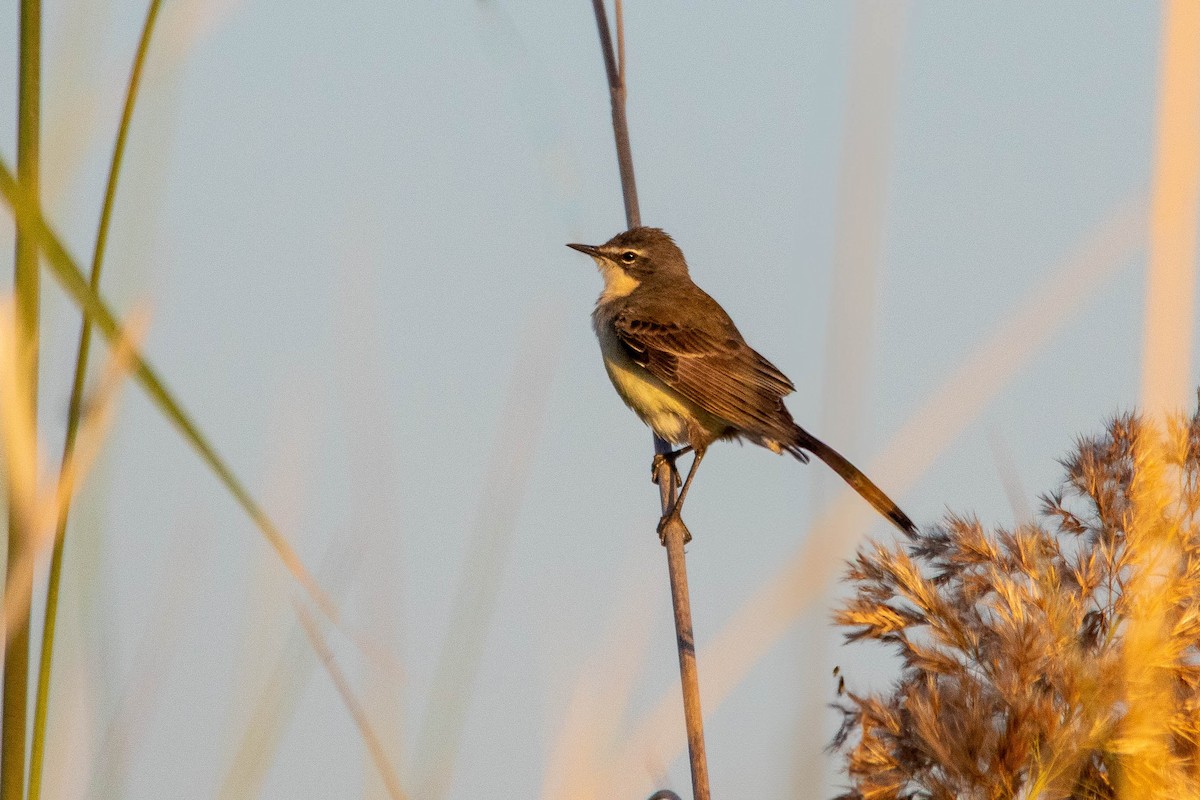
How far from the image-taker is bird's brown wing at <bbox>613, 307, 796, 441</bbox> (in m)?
4.80

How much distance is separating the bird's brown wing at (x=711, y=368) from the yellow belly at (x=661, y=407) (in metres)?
0.07

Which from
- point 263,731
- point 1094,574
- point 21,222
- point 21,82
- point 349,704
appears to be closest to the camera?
point 21,222

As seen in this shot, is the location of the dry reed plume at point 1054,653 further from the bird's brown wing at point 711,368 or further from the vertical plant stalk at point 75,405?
the bird's brown wing at point 711,368

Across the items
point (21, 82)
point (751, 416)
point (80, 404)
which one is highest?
point (751, 416)

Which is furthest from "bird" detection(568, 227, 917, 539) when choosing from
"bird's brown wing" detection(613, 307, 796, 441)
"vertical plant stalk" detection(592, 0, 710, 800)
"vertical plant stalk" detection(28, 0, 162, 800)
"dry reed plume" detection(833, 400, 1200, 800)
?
"vertical plant stalk" detection(28, 0, 162, 800)

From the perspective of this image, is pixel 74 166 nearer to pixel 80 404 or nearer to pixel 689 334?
pixel 80 404

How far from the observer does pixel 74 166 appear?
1597mm

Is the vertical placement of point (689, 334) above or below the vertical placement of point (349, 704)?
above

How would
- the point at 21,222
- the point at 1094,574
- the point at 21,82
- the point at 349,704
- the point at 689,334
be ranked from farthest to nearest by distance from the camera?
1. the point at 689,334
2. the point at 1094,574
3. the point at 349,704
4. the point at 21,82
5. the point at 21,222

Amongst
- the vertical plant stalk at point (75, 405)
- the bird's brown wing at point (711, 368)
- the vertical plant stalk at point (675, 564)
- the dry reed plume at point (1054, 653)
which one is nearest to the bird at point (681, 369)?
the bird's brown wing at point (711, 368)

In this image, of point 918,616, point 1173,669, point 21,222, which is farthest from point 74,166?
point 1173,669

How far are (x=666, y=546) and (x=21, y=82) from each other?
2.26 m

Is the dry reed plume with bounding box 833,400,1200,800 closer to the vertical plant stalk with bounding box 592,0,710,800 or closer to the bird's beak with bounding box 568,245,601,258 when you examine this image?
the vertical plant stalk with bounding box 592,0,710,800

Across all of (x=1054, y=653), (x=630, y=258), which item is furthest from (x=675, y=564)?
(x=630, y=258)
